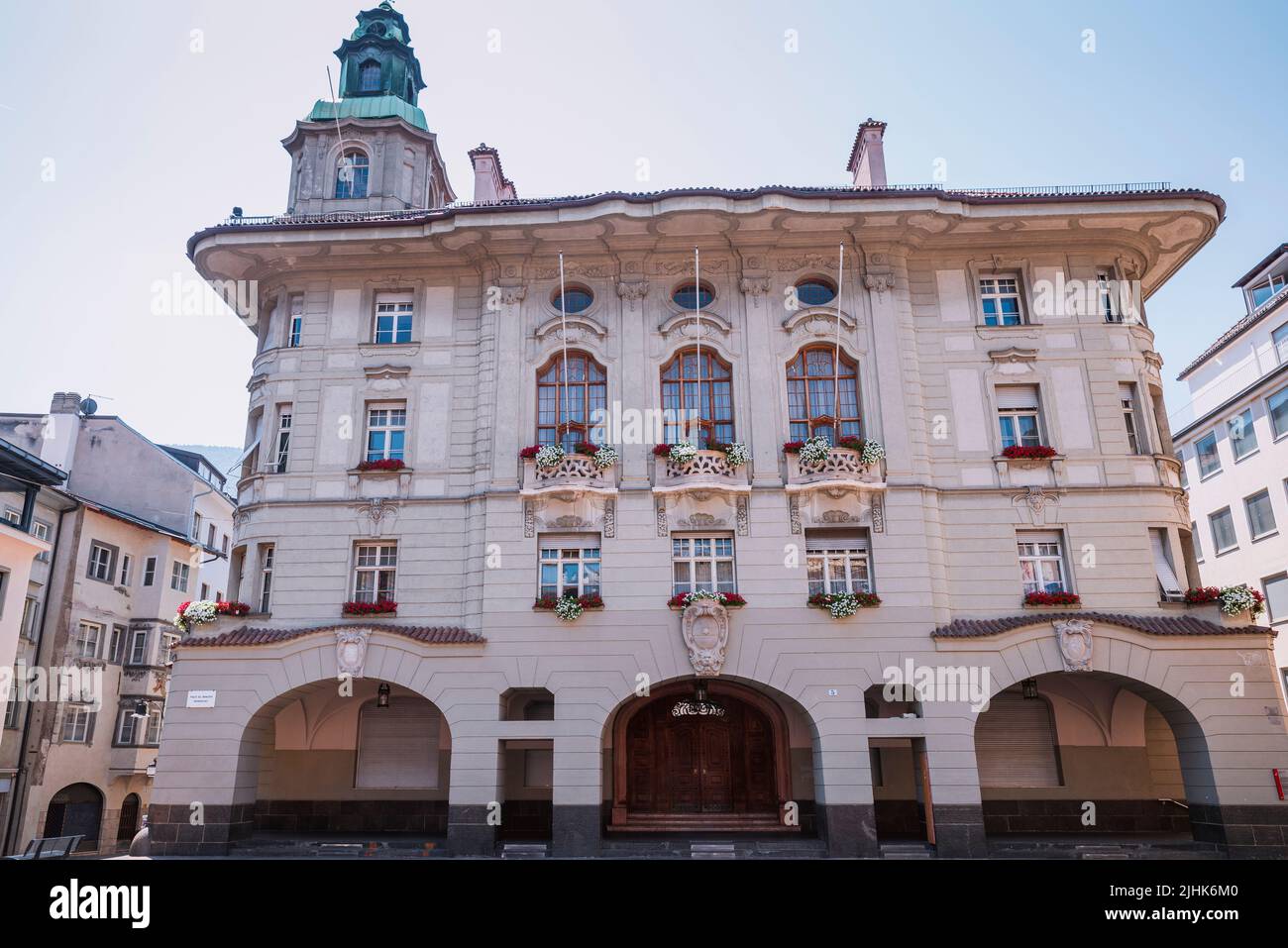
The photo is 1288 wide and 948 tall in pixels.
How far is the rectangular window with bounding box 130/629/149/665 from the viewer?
4088cm

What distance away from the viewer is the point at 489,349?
27375 millimetres

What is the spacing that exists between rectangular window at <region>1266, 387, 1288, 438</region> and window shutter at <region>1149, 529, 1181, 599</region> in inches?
634

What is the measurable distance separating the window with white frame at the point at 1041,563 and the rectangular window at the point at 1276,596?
58.0 ft

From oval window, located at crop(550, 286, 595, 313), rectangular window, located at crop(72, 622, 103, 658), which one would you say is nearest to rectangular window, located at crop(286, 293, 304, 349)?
oval window, located at crop(550, 286, 595, 313)

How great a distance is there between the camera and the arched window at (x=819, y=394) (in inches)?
1043

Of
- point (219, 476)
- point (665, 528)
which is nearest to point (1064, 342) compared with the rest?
point (665, 528)

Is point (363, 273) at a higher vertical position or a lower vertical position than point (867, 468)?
higher

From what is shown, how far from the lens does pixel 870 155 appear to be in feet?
101

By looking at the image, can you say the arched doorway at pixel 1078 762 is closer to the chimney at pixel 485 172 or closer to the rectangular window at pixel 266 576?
the rectangular window at pixel 266 576

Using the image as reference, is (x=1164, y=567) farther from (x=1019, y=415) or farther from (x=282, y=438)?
(x=282, y=438)

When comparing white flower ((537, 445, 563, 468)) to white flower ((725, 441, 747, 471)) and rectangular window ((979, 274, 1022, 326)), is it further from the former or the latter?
rectangular window ((979, 274, 1022, 326))
